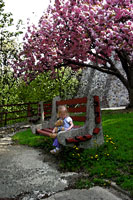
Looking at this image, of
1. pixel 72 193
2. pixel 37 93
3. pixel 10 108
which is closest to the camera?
pixel 72 193

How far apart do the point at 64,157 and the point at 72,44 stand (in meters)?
9.36

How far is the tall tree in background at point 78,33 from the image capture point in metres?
11.2

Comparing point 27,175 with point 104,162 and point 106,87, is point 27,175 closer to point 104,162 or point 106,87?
point 104,162

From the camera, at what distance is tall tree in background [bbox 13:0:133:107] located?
1123cm

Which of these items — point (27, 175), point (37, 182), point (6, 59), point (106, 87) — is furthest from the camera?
point (106, 87)

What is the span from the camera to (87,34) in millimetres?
11398

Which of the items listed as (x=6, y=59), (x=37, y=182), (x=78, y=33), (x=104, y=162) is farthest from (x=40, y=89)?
(x=37, y=182)

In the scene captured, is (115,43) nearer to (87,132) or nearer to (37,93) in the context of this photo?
(87,132)

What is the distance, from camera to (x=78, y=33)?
12.5 metres

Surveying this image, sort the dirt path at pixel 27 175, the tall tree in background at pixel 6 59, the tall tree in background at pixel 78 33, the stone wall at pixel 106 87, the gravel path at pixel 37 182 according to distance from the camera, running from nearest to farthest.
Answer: the gravel path at pixel 37 182
the dirt path at pixel 27 175
the tall tree in background at pixel 78 33
the tall tree in background at pixel 6 59
the stone wall at pixel 106 87

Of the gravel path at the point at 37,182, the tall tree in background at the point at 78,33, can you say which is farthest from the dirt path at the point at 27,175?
the tall tree in background at the point at 78,33

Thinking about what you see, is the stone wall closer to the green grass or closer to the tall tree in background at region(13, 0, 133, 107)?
the tall tree in background at region(13, 0, 133, 107)

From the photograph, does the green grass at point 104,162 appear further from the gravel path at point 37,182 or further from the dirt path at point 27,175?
the dirt path at point 27,175

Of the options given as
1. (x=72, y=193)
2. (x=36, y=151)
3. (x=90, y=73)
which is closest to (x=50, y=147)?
(x=36, y=151)
